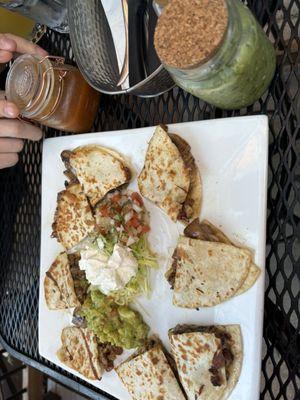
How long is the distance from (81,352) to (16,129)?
0.65 meters

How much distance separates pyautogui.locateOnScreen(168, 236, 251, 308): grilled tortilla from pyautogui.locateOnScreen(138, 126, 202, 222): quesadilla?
0.07 meters

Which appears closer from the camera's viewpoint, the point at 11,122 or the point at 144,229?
the point at 144,229

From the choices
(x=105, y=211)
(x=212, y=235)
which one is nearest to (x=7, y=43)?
(x=105, y=211)

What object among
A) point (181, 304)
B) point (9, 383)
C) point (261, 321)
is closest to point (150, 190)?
point (181, 304)

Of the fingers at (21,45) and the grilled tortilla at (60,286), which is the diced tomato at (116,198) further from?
the fingers at (21,45)

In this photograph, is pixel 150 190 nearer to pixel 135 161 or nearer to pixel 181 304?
pixel 135 161

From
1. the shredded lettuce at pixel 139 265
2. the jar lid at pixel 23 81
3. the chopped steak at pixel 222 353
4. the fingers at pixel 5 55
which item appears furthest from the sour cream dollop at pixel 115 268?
the fingers at pixel 5 55

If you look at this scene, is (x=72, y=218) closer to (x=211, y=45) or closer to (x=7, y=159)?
(x=7, y=159)

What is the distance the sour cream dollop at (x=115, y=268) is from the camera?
1.09 metres

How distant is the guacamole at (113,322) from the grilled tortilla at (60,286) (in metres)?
0.07

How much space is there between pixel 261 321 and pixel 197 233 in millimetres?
229

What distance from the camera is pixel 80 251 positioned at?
122 cm

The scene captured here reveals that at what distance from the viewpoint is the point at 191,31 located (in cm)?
74

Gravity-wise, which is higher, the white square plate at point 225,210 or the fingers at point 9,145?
Result: the fingers at point 9,145
